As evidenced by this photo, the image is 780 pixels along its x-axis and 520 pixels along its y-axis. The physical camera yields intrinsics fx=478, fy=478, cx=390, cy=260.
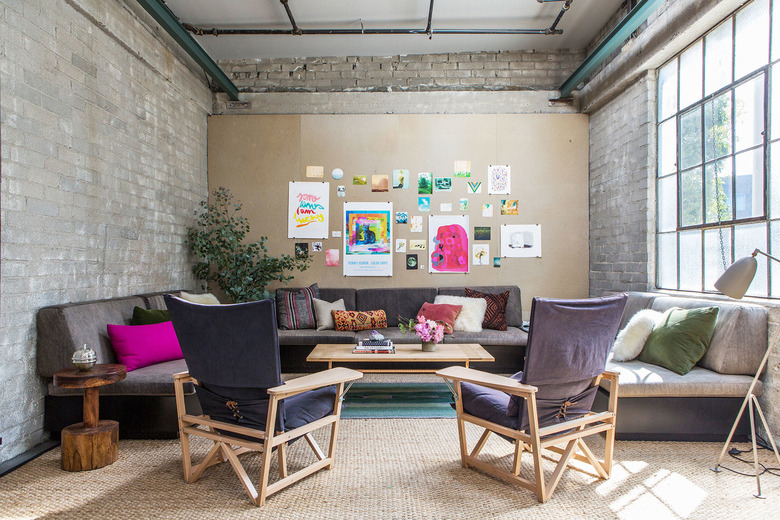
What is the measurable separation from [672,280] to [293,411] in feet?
11.9

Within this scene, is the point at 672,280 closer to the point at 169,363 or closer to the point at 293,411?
the point at 293,411

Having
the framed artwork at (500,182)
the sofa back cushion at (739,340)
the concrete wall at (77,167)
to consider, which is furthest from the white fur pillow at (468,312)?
the concrete wall at (77,167)

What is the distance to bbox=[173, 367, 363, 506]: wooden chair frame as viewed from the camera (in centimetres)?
225

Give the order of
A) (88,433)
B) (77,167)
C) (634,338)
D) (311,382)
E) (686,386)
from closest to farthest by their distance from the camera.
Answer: (311,382)
(88,433)
(686,386)
(77,167)
(634,338)

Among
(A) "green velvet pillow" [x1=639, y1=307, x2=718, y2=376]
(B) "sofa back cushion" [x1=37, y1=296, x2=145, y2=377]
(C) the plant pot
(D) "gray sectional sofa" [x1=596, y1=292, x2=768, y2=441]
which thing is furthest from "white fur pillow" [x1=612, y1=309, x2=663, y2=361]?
(B) "sofa back cushion" [x1=37, y1=296, x2=145, y2=377]

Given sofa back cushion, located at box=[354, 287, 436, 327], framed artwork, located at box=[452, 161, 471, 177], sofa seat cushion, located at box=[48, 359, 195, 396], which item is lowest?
sofa seat cushion, located at box=[48, 359, 195, 396]

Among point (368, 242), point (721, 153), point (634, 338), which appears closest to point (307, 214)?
point (368, 242)

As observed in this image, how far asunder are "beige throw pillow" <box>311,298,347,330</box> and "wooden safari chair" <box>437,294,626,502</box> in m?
2.78

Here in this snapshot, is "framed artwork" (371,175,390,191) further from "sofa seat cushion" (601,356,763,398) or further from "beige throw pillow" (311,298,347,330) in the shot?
"sofa seat cushion" (601,356,763,398)

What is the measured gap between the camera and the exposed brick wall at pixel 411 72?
5898mm

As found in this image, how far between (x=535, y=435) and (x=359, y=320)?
3080 millimetres

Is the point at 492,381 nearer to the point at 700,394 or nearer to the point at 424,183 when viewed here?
the point at 700,394

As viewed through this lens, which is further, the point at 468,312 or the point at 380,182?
the point at 380,182

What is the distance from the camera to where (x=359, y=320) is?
203 inches
